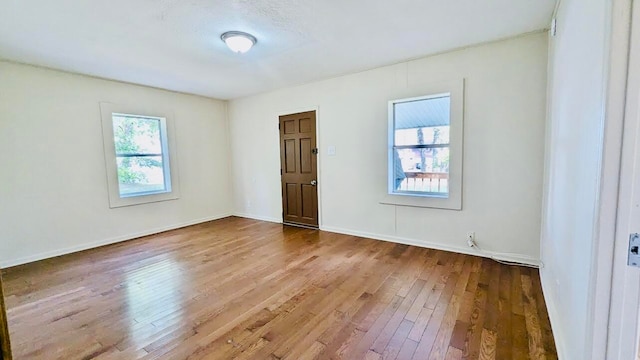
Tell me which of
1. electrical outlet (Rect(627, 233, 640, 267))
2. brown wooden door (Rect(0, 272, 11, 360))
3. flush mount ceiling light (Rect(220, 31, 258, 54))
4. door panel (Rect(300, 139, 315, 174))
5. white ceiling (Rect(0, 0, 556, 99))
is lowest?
brown wooden door (Rect(0, 272, 11, 360))

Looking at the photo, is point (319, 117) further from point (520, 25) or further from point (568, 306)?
point (568, 306)

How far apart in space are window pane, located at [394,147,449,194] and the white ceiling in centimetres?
125

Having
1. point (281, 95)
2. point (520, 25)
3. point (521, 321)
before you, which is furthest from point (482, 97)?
point (281, 95)

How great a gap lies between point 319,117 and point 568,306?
3.74 meters

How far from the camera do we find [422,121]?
3.66 m

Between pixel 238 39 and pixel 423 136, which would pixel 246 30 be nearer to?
pixel 238 39

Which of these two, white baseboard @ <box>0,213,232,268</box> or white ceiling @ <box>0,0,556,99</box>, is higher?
white ceiling @ <box>0,0,556,99</box>

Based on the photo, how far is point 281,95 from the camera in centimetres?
502

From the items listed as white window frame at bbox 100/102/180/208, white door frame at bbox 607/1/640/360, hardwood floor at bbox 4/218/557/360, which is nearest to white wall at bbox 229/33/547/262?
hardwood floor at bbox 4/218/557/360

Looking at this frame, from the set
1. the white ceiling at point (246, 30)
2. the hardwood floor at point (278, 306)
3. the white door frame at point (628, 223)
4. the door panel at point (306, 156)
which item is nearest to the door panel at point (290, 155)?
the door panel at point (306, 156)

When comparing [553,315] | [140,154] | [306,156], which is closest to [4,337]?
[553,315]

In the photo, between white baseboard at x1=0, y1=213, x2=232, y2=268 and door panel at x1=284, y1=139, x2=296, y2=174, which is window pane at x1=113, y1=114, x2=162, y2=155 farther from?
door panel at x1=284, y1=139, x2=296, y2=174

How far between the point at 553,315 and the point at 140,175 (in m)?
5.52

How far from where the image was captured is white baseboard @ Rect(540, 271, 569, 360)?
5.47 feet
